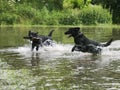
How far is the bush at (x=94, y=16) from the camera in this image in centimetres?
6269

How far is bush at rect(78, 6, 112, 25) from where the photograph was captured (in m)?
62.7

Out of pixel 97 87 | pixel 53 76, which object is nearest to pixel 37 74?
pixel 53 76

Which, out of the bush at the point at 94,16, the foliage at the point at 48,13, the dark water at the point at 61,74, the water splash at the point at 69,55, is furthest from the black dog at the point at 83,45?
the bush at the point at 94,16

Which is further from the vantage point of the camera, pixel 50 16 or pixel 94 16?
pixel 94 16

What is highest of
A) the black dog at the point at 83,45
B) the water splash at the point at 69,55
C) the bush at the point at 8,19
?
the black dog at the point at 83,45

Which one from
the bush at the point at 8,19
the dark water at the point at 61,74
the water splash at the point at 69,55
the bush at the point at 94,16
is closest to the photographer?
the dark water at the point at 61,74

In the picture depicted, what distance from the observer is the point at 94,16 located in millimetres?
63062

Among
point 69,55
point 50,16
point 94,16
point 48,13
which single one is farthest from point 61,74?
point 48,13

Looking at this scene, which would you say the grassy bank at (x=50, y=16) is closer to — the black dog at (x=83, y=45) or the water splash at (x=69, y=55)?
the water splash at (x=69, y=55)

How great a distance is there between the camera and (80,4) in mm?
67625

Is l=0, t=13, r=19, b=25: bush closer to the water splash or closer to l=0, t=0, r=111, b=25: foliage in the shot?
l=0, t=0, r=111, b=25: foliage

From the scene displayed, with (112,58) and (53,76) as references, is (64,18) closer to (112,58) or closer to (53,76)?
(112,58)

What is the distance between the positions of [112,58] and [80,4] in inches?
2077

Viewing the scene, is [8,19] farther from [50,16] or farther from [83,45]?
[83,45]
